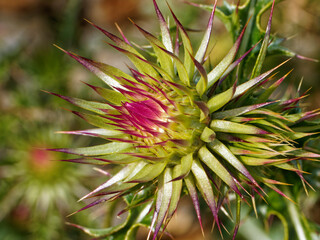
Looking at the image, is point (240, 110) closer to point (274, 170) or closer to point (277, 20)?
point (274, 170)

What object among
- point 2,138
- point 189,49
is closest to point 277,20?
point 189,49

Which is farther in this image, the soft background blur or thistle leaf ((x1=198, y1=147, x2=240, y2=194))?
the soft background blur

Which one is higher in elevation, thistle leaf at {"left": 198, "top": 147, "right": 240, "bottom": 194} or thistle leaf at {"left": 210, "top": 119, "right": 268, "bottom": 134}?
thistle leaf at {"left": 210, "top": 119, "right": 268, "bottom": 134}

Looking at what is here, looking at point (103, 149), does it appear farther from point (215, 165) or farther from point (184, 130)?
point (215, 165)

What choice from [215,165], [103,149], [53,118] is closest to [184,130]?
[215,165]

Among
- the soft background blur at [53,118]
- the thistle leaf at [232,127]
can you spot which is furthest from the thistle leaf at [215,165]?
the soft background blur at [53,118]

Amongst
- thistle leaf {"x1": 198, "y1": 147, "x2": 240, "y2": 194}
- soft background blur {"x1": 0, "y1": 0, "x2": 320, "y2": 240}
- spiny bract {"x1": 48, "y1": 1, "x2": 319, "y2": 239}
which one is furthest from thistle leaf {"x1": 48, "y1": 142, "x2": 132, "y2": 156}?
soft background blur {"x1": 0, "y1": 0, "x2": 320, "y2": 240}

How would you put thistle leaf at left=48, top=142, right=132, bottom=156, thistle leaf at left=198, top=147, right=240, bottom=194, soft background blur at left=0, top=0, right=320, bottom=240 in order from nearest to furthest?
thistle leaf at left=198, top=147, right=240, bottom=194
thistle leaf at left=48, top=142, right=132, bottom=156
soft background blur at left=0, top=0, right=320, bottom=240

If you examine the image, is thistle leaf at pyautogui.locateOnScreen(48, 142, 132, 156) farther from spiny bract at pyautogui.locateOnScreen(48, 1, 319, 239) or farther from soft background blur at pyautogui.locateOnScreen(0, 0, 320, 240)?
soft background blur at pyautogui.locateOnScreen(0, 0, 320, 240)
